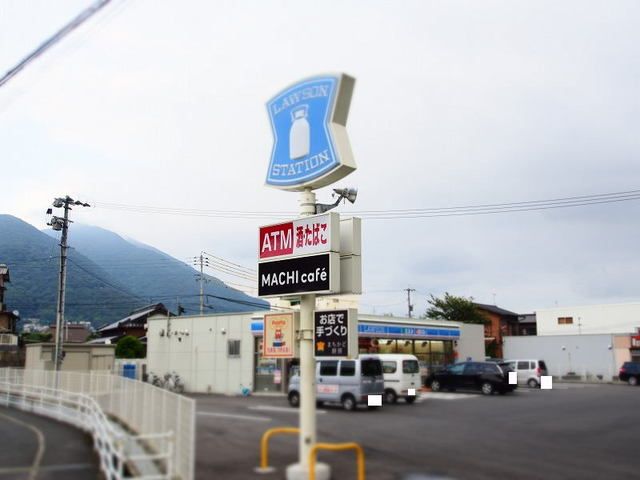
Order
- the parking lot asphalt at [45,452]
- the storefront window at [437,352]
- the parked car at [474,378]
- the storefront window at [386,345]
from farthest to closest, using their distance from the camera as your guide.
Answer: the storefront window at [437,352] < the storefront window at [386,345] < the parked car at [474,378] < the parking lot asphalt at [45,452]

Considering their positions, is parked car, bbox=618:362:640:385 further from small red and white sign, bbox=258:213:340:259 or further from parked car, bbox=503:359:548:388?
small red and white sign, bbox=258:213:340:259

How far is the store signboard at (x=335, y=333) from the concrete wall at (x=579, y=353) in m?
42.5

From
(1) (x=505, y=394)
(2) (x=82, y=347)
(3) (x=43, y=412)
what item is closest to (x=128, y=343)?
(2) (x=82, y=347)

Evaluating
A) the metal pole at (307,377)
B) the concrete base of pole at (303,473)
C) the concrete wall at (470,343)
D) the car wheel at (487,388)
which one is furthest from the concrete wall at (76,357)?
the concrete base of pole at (303,473)

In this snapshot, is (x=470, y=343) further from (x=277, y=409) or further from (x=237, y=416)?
(x=237, y=416)

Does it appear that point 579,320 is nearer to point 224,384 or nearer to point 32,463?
point 224,384

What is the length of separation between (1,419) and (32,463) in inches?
416

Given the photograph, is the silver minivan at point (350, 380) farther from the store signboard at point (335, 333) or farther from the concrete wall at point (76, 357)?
the concrete wall at point (76, 357)

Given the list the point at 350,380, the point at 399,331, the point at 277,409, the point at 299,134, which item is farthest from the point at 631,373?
the point at 299,134

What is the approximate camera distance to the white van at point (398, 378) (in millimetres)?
25359

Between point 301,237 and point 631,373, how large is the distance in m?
37.4

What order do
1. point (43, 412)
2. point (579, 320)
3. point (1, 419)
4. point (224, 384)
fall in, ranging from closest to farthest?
point (1, 419) < point (43, 412) < point (224, 384) < point (579, 320)

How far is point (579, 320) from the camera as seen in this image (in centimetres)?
5988

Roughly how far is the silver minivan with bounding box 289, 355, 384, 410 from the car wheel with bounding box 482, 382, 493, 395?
8705 mm
